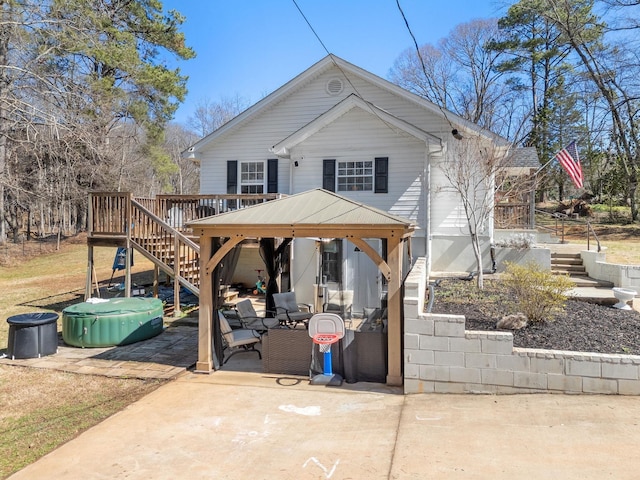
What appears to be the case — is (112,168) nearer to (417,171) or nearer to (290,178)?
(290,178)

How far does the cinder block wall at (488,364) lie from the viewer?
18.1 ft

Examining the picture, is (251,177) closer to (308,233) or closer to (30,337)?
(308,233)

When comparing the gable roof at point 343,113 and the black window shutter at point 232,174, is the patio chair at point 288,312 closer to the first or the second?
the gable roof at point 343,113

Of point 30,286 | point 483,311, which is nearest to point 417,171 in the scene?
point 483,311

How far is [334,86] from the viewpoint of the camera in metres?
14.2

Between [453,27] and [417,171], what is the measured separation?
78.7ft

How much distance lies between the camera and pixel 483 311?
8062 millimetres

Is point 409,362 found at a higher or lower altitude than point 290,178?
lower

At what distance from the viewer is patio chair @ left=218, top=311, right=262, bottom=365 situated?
7596 mm

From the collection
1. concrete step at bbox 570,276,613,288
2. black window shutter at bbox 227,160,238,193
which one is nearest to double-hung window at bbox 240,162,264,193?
black window shutter at bbox 227,160,238,193

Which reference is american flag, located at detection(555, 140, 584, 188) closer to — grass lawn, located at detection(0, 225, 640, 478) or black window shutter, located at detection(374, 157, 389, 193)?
black window shutter, located at detection(374, 157, 389, 193)

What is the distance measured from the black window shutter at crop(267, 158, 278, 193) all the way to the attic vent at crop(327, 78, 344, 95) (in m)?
2.97

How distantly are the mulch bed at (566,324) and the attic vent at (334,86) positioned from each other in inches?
306

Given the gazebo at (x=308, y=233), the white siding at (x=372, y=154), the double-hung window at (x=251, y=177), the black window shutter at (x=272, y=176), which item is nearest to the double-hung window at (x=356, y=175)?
the white siding at (x=372, y=154)
